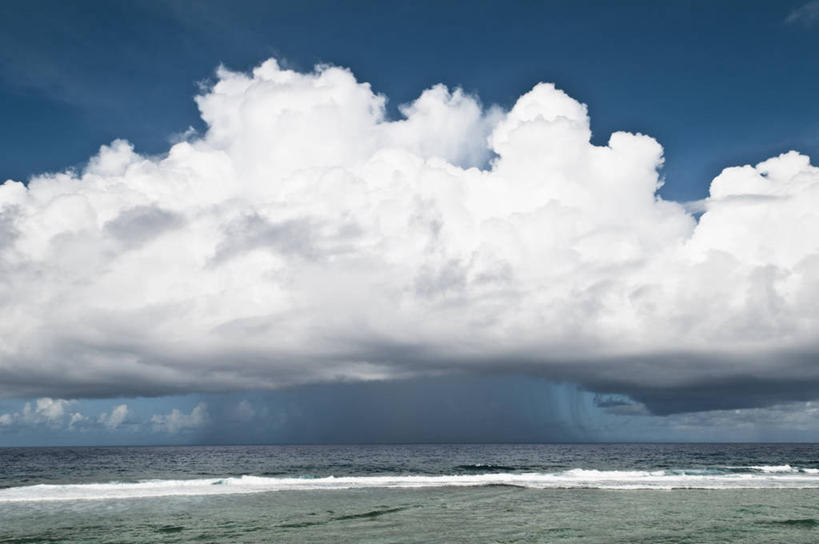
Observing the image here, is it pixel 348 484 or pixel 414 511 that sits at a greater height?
pixel 414 511

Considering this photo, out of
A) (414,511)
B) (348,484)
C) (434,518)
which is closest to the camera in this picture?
(434,518)

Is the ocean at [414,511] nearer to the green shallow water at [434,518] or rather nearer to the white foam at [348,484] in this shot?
Answer: the green shallow water at [434,518]

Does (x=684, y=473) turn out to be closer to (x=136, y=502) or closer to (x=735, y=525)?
(x=735, y=525)

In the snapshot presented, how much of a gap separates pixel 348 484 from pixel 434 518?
2650cm

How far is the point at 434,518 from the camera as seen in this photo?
111ft

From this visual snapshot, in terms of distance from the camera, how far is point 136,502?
44.0 m

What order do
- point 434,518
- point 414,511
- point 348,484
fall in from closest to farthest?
point 434,518, point 414,511, point 348,484

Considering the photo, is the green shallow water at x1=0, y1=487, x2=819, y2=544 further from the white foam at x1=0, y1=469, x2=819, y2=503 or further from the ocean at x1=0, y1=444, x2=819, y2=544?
the white foam at x1=0, y1=469, x2=819, y2=503

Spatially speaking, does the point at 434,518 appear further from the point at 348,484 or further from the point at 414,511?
the point at 348,484

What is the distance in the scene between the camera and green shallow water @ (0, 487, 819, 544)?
91.8 ft

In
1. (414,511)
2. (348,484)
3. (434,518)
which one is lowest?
(348,484)

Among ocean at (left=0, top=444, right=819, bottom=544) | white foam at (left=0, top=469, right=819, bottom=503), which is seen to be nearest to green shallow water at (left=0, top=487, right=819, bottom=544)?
ocean at (left=0, top=444, right=819, bottom=544)

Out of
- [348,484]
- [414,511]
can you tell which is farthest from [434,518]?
[348,484]

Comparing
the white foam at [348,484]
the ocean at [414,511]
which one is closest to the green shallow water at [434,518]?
the ocean at [414,511]
